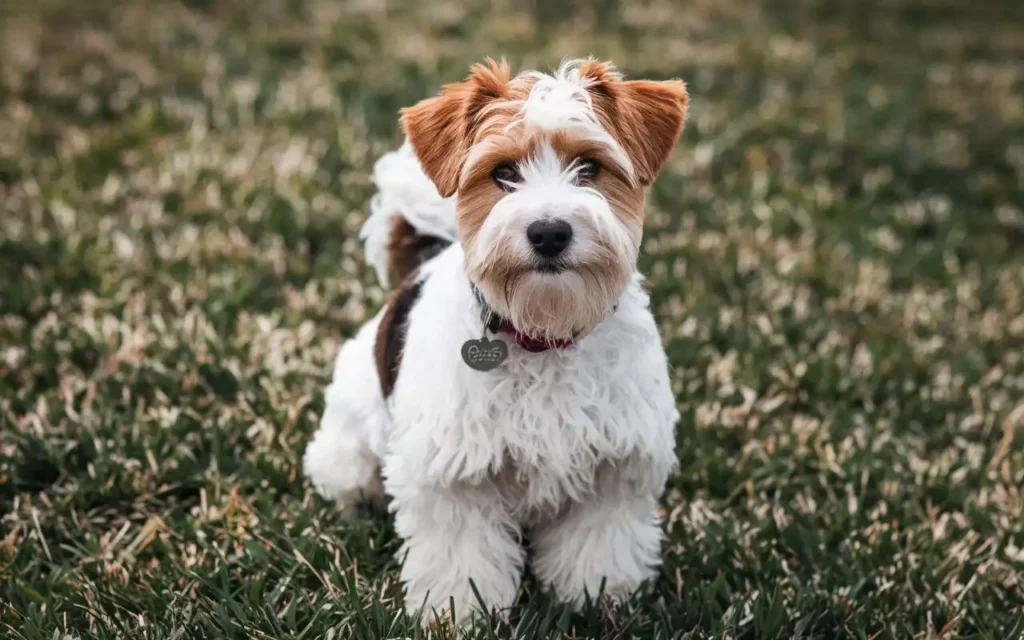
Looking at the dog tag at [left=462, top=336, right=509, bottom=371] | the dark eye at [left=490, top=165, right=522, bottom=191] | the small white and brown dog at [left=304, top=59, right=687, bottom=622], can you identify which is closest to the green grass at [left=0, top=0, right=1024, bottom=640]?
the small white and brown dog at [left=304, top=59, right=687, bottom=622]

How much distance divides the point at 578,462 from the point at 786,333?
2867 millimetres

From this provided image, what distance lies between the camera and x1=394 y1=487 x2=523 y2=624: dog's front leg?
3.69 m

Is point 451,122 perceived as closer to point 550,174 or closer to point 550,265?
point 550,174

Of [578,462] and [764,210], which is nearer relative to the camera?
[578,462]

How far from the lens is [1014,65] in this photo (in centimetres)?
1095

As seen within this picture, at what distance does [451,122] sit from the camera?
11.2 feet

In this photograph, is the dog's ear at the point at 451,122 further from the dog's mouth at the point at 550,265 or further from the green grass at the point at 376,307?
the green grass at the point at 376,307

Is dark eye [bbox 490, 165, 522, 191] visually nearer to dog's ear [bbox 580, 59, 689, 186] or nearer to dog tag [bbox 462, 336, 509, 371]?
dog's ear [bbox 580, 59, 689, 186]

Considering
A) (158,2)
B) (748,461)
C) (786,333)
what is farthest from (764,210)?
(158,2)

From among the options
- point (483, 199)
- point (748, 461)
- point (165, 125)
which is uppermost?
point (483, 199)

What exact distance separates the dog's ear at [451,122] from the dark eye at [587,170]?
324mm

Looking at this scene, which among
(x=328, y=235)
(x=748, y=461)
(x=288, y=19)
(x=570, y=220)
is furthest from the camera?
(x=288, y=19)

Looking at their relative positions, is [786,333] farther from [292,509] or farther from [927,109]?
[927,109]

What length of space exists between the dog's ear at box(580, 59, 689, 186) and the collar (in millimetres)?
581
